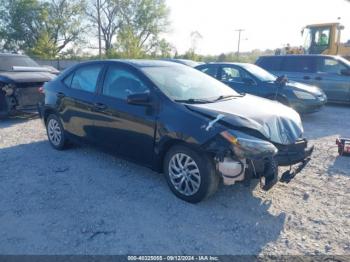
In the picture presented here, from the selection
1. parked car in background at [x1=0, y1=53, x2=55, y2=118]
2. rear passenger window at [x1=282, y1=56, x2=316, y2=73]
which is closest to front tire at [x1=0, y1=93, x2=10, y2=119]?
parked car in background at [x1=0, y1=53, x2=55, y2=118]

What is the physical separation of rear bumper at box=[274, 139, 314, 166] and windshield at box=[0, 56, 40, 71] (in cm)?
742

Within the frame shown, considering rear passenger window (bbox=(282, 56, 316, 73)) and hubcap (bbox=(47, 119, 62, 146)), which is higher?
rear passenger window (bbox=(282, 56, 316, 73))

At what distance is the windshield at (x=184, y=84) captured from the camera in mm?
3848

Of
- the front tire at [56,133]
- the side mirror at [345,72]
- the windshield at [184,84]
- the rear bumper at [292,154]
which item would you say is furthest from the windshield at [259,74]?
the front tire at [56,133]

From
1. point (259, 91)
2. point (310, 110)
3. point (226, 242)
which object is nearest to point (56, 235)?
point (226, 242)

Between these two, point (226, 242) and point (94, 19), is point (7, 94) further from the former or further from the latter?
point (94, 19)

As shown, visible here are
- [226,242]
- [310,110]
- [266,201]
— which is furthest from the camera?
[310,110]

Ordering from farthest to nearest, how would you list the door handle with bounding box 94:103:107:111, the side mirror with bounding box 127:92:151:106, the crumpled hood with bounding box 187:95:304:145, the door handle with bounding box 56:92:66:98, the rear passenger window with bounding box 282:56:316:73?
the rear passenger window with bounding box 282:56:316:73
the door handle with bounding box 56:92:66:98
the door handle with bounding box 94:103:107:111
the side mirror with bounding box 127:92:151:106
the crumpled hood with bounding box 187:95:304:145

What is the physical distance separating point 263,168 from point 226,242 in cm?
89

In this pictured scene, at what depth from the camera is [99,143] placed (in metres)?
4.50

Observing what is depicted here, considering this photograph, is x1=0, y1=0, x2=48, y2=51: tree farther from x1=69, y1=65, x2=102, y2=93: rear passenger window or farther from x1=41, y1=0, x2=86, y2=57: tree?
x1=69, y1=65, x2=102, y2=93: rear passenger window

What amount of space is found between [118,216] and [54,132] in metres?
2.78

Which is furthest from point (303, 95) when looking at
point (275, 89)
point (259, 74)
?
point (259, 74)

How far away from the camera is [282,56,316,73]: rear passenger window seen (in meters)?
10.4
